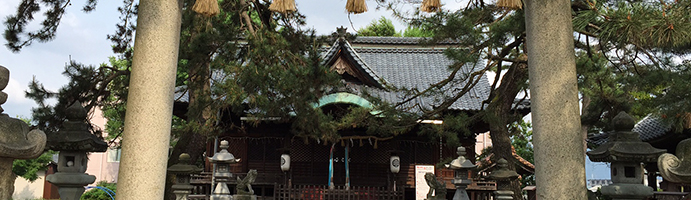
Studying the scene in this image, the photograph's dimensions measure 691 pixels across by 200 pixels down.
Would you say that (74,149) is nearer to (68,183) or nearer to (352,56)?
(68,183)

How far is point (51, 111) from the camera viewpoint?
28.0ft

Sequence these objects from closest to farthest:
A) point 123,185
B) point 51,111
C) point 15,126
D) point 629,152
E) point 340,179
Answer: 1. point 15,126
2. point 123,185
3. point 629,152
4. point 51,111
5. point 340,179

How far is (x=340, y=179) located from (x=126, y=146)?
36.8ft

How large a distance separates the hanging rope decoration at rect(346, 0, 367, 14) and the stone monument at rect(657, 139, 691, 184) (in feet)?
8.33

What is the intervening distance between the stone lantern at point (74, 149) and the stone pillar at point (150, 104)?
1982mm

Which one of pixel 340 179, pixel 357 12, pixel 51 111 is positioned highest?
pixel 357 12

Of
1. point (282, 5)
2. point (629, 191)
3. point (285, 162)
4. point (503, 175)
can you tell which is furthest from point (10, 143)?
point (285, 162)

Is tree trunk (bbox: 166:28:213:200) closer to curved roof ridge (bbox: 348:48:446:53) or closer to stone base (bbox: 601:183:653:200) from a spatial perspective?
stone base (bbox: 601:183:653:200)

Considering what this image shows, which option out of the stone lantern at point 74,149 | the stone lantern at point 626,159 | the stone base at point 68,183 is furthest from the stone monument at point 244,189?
the stone lantern at point 626,159

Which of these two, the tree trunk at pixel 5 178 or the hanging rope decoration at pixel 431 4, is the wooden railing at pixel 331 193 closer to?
the hanging rope decoration at pixel 431 4

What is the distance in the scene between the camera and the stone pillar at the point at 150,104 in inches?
147

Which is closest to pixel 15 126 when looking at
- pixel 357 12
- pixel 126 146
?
pixel 126 146

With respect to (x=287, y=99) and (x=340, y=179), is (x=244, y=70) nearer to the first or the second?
(x=287, y=99)

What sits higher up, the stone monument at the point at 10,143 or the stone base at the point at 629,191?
the stone monument at the point at 10,143
